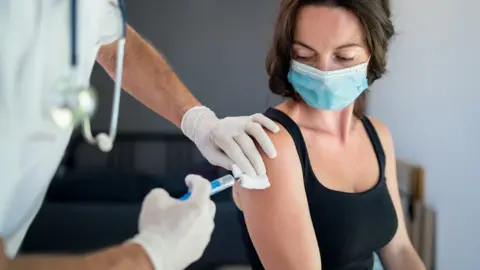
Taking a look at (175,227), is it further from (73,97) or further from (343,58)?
(343,58)

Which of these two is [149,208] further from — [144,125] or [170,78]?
[144,125]

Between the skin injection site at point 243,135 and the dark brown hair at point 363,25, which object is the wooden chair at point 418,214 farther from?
the dark brown hair at point 363,25

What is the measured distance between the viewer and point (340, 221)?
3.64 feet

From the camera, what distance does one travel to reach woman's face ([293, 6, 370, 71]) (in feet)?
3.75

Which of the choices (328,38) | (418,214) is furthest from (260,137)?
(418,214)

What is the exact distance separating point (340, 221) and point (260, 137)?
261 millimetres

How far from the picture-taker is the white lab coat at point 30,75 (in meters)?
0.60

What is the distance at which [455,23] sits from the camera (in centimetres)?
203

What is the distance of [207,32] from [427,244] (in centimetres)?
156

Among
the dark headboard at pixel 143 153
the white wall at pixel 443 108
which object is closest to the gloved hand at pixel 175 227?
the white wall at pixel 443 108

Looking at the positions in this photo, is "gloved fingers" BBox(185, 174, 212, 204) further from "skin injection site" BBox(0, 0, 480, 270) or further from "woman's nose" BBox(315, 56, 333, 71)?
"woman's nose" BBox(315, 56, 333, 71)

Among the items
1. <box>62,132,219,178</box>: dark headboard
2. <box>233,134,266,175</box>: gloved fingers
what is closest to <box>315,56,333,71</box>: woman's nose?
<box>233,134,266,175</box>: gloved fingers

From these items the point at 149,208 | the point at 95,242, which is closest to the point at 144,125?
the point at 95,242

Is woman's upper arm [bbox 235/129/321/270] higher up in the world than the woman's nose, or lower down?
lower down
